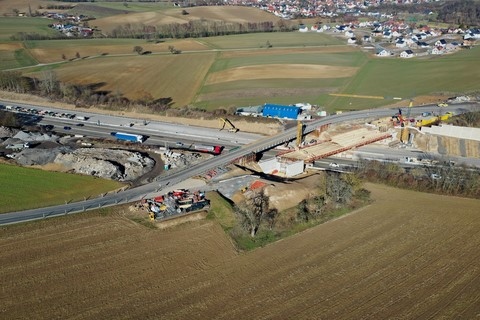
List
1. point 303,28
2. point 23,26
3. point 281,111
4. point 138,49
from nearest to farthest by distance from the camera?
point 281,111, point 138,49, point 23,26, point 303,28

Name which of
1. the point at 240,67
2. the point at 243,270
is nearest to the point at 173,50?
the point at 240,67

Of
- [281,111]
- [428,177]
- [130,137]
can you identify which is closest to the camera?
[428,177]

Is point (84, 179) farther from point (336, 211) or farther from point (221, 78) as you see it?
point (221, 78)

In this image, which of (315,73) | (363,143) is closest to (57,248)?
(363,143)

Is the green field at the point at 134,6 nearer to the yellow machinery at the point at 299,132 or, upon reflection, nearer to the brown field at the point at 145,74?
the brown field at the point at 145,74

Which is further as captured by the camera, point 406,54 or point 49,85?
point 406,54

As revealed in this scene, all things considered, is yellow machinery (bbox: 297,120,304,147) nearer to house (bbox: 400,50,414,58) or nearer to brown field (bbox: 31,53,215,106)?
brown field (bbox: 31,53,215,106)

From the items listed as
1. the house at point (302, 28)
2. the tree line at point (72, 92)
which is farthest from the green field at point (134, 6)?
the tree line at point (72, 92)

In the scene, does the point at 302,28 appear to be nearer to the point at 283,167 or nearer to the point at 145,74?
the point at 145,74
